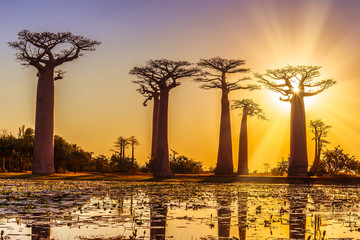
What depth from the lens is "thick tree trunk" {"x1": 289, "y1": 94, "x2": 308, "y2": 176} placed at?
49062 millimetres

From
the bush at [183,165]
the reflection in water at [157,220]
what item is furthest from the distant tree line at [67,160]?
the reflection in water at [157,220]

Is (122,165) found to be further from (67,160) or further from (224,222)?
(224,222)

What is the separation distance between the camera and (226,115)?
182ft

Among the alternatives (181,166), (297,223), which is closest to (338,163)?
(181,166)

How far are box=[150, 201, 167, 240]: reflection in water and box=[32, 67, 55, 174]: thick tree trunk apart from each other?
3172 cm

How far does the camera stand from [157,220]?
11555 mm

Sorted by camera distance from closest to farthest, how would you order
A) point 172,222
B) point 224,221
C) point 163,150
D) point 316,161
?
point 172,222, point 224,221, point 163,150, point 316,161

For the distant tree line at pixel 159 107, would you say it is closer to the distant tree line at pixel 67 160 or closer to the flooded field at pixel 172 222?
the distant tree line at pixel 67 160

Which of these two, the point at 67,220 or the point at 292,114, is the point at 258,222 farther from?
the point at 292,114

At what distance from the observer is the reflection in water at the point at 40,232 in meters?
8.72

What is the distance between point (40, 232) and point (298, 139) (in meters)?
42.3

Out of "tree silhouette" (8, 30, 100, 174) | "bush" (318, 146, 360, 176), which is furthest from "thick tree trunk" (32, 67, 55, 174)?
"bush" (318, 146, 360, 176)

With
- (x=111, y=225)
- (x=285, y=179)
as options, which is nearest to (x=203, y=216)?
(x=111, y=225)

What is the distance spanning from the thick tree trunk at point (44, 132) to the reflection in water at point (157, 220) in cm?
3172
